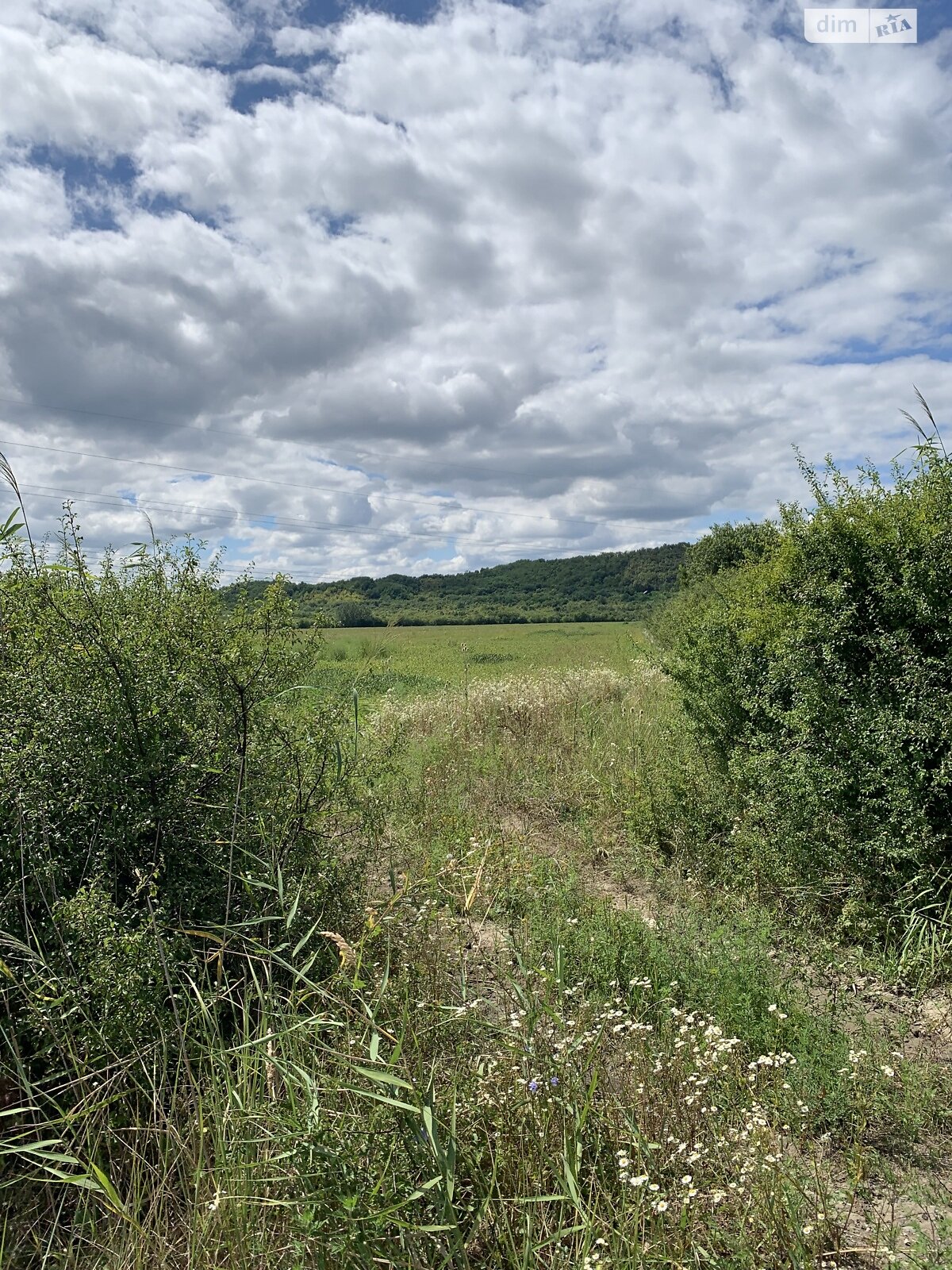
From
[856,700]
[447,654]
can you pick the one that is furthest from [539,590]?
[856,700]

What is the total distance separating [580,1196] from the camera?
8.47 ft

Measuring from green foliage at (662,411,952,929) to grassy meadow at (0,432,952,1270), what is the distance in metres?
0.03

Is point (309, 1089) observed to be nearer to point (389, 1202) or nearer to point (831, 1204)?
point (389, 1202)

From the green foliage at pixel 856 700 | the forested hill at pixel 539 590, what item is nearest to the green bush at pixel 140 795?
the green foliage at pixel 856 700

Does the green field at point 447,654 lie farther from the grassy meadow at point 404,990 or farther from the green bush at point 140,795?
the grassy meadow at point 404,990

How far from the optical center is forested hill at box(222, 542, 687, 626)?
223ft

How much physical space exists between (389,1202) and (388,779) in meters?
4.22

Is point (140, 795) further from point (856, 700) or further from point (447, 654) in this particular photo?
point (447, 654)

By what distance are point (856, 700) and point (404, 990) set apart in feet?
11.6

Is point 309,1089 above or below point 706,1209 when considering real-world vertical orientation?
above

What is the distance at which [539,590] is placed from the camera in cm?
9300

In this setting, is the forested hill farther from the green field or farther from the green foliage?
the green foliage

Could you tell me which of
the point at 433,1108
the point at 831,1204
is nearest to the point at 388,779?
the point at 433,1108

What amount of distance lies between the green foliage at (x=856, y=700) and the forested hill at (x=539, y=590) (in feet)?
155
